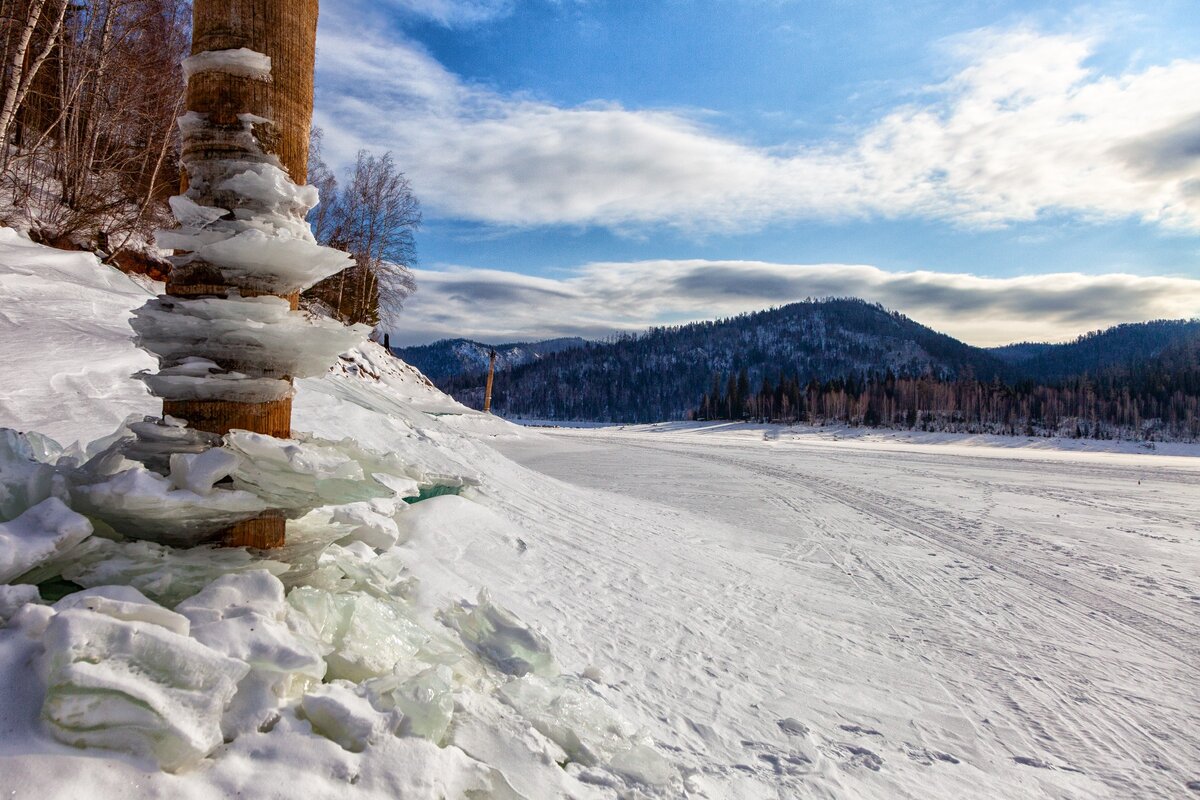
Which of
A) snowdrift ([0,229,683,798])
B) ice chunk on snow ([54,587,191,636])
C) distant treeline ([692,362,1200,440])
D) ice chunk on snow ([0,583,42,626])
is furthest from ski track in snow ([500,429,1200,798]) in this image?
distant treeline ([692,362,1200,440])

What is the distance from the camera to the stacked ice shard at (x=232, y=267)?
2496 millimetres

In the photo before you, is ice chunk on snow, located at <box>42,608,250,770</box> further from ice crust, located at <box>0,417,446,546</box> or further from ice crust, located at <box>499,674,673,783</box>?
ice crust, located at <box>499,674,673,783</box>

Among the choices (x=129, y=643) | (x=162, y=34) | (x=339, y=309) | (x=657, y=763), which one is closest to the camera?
(x=129, y=643)

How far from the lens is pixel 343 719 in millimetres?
2123

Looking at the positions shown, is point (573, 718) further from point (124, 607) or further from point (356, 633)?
point (124, 607)

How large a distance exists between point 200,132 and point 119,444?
1.38 metres

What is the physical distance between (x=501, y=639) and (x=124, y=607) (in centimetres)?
209

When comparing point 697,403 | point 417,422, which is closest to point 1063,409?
point 697,403

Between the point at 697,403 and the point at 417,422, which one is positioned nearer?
the point at 417,422

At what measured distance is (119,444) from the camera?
2.71 metres

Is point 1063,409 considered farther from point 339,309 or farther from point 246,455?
point 246,455

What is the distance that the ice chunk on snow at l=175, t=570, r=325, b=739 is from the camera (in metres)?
2.00

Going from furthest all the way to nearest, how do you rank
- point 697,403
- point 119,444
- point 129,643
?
point 697,403, point 119,444, point 129,643

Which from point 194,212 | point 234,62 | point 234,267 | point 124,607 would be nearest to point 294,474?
point 124,607
